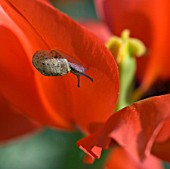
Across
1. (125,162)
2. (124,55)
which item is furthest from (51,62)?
(125,162)

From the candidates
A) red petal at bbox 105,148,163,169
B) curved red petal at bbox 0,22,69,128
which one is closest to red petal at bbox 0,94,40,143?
curved red petal at bbox 0,22,69,128

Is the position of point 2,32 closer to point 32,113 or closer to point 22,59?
point 22,59

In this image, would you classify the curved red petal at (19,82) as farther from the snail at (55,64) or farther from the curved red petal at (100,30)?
the curved red petal at (100,30)

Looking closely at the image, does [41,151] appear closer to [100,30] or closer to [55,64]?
[100,30]

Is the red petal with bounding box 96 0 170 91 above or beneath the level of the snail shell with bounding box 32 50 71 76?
beneath

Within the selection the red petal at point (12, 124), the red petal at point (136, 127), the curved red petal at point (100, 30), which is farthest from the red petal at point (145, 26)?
the red petal at point (136, 127)

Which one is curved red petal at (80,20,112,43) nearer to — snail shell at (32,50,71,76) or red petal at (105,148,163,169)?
red petal at (105,148,163,169)
